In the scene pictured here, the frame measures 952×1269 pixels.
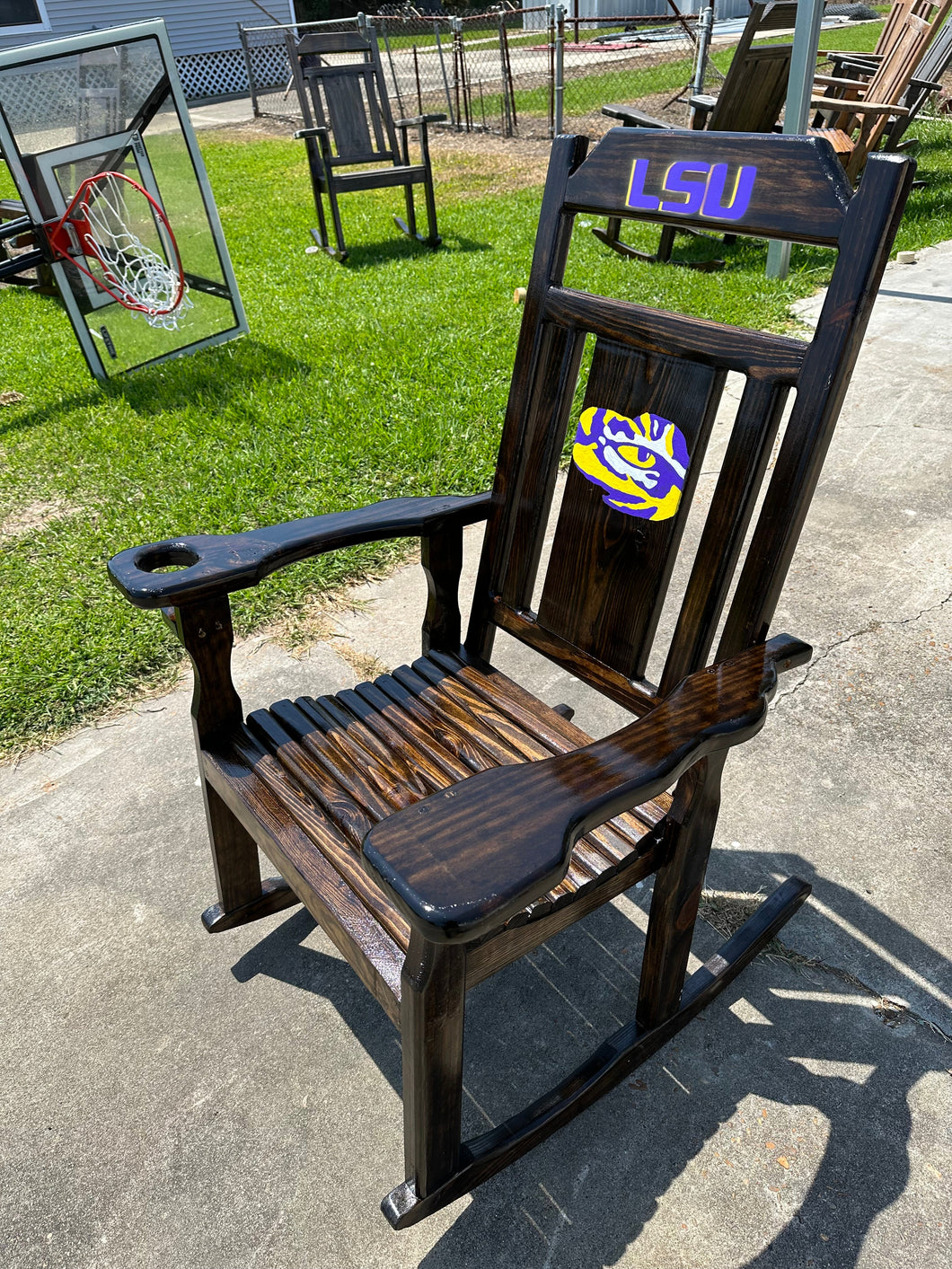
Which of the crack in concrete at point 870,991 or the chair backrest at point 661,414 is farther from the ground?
the chair backrest at point 661,414

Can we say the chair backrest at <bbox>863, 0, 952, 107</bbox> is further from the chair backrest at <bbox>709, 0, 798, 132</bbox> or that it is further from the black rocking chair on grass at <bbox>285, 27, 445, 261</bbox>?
the black rocking chair on grass at <bbox>285, 27, 445, 261</bbox>

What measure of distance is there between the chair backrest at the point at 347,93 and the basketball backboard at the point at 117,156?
6.37ft

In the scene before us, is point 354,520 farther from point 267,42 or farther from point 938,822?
point 267,42

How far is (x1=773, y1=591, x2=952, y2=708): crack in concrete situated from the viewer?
2.42 m

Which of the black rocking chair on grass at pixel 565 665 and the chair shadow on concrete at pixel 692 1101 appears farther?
the chair shadow on concrete at pixel 692 1101

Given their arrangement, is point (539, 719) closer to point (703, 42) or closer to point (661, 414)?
point (661, 414)

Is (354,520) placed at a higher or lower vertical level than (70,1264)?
higher

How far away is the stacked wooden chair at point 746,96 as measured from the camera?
16.7 ft

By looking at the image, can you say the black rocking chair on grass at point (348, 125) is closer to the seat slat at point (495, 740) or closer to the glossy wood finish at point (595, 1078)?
the seat slat at point (495, 740)

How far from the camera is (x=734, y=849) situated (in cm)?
197

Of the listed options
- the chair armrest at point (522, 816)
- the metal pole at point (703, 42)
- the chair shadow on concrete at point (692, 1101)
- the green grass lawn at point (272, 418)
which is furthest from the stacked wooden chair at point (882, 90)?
the chair armrest at point (522, 816)

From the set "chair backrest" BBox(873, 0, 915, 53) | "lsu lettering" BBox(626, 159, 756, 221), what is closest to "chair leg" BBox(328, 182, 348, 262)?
"chair backrest" BBox(873, 0, 915, 53)

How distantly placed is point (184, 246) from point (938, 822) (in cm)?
467

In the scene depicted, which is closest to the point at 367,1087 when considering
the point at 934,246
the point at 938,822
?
the point at 938,822
